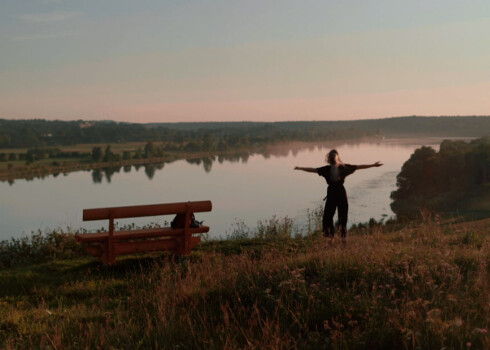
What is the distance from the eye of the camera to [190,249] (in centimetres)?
898

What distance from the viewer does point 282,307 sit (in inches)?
186

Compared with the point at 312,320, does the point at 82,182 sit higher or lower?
lower

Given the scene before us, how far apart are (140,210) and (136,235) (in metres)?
0.58

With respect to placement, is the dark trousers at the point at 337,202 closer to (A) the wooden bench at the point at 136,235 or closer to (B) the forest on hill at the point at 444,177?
(A) the wooden bench at the point at 136,235

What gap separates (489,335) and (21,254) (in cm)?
958

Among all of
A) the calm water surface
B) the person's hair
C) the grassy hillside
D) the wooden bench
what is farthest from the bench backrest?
the calm water surface

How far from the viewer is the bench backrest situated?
26.6 feet

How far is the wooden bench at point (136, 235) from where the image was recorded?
27.2ft

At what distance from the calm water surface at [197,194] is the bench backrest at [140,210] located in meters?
32.5

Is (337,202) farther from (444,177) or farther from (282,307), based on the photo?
(444,177)

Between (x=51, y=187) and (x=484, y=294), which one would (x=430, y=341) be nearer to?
(x=484, y=294)

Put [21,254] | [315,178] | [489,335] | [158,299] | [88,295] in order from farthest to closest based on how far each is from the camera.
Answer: [315,178] → [21,254] → [88,295] → [158,299] → [489,335]

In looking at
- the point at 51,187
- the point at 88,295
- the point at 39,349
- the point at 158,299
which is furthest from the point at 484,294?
the point at 51,187

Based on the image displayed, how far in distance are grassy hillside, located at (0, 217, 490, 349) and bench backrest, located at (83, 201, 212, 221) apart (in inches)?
42.7
